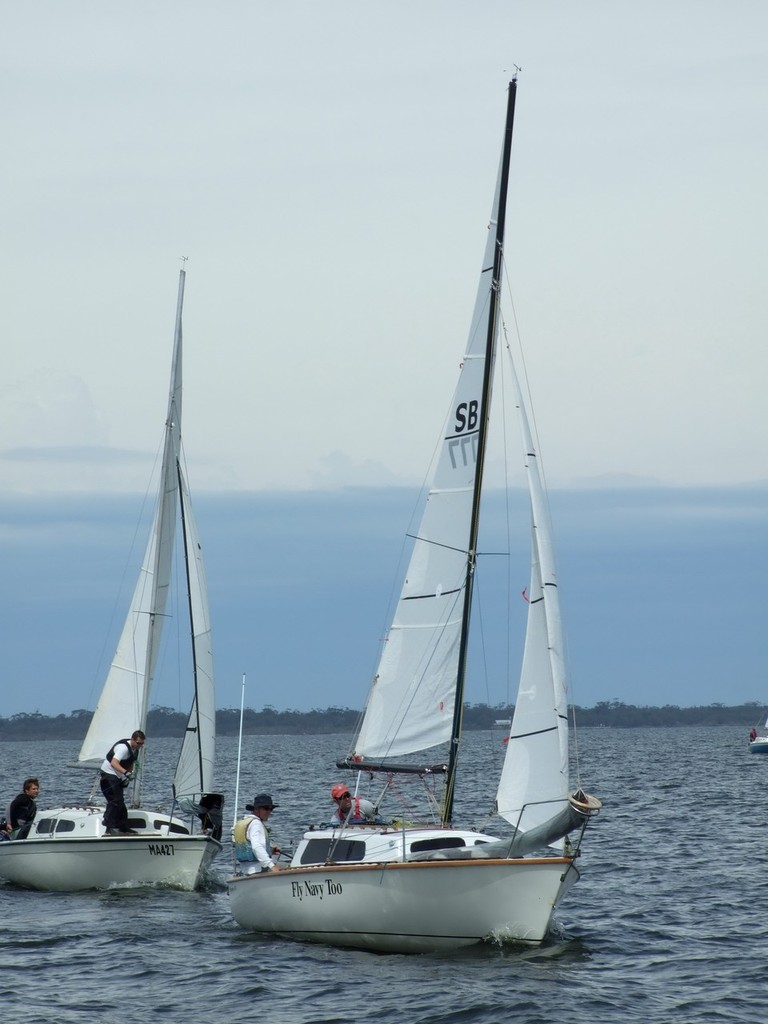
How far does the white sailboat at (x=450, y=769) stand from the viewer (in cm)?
1839

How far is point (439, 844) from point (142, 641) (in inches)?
406

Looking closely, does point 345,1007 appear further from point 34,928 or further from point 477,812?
point 477,812

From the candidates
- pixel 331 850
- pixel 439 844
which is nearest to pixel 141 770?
pixel 331 850

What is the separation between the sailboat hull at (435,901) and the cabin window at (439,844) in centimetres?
86

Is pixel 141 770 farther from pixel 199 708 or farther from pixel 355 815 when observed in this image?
pixel 355 815

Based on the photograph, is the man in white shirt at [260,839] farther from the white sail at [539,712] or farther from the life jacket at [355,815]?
the white sail at [539,712]

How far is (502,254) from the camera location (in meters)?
22.1

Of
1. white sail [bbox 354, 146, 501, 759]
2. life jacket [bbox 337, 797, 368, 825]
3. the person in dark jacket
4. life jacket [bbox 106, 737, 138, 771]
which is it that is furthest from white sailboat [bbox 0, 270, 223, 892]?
white sail [bbox 354, 146, 501, 759]

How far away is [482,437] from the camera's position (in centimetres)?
2170

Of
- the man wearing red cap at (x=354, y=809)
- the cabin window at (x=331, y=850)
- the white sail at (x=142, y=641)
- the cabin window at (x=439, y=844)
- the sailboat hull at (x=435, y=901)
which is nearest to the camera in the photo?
the sailboat hull at (x=435, y=901)

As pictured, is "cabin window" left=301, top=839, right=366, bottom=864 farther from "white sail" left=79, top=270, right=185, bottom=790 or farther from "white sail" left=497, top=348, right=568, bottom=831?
"white sail" left=79, top=270, right=185, bottom=790

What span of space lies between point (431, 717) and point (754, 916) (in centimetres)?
659

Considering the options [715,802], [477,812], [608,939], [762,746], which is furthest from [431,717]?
[762,746]

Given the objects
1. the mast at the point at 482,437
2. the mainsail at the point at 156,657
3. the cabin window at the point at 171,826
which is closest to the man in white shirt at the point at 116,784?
the cabin window at the point at 171,826
